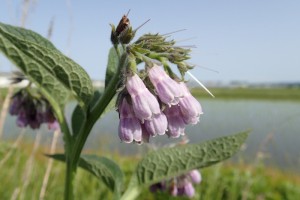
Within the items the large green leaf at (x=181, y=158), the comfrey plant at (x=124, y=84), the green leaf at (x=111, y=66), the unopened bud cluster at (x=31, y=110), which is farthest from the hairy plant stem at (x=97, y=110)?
the unopened bud cluster at (x=31, y=110)

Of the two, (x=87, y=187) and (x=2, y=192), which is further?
(x=87, y=187)

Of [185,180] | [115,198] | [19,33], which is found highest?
[19,33]

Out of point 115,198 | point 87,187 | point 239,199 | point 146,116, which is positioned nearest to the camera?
point 146,116

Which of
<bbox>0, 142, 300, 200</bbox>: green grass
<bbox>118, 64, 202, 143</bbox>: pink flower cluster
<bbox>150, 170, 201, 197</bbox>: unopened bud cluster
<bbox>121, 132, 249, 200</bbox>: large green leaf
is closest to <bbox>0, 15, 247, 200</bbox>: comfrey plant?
<bbox>118, 64, 202, 143</bbox>: pink flower cluster

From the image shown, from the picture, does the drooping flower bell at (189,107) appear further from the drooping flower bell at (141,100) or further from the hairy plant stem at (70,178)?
the hairy plant stem at (70,178)

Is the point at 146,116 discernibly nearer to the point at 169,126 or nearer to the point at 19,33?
the point at 169,126

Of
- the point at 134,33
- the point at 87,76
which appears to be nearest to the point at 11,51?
the point at 87,76
